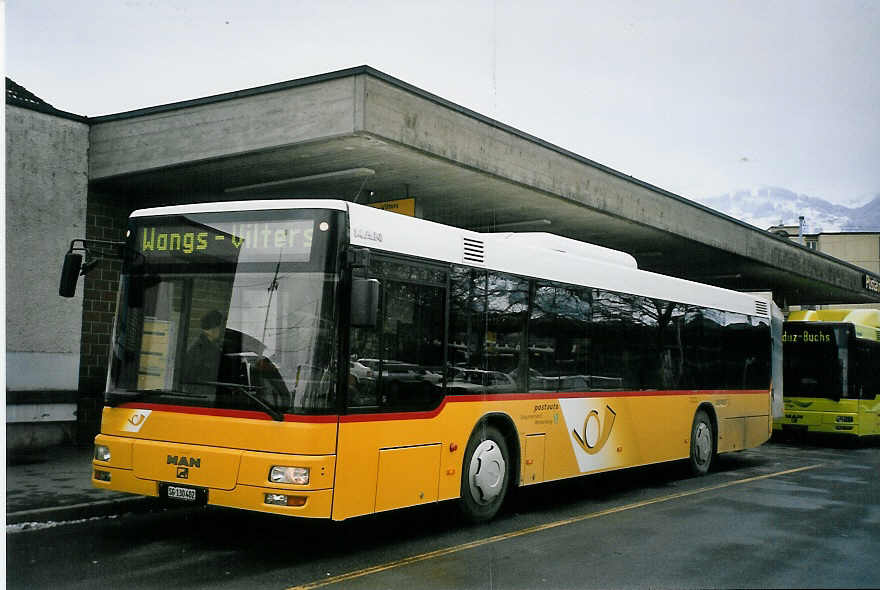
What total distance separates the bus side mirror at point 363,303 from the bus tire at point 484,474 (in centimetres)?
215

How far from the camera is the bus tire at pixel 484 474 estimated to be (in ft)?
28.8

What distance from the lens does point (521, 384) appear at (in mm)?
9633

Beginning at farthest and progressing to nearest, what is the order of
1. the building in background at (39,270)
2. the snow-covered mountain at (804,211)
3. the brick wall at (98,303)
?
1. the brick wall at (98,303)
2. the building in background at (39,270)
3. the snow-covered mountain at (804,211)

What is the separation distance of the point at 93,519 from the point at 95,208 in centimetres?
700

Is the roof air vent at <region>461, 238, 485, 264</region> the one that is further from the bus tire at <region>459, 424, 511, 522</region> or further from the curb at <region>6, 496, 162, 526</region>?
the curb at <region>6, 496, 162, 526</region>

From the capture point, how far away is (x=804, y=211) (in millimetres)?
5742

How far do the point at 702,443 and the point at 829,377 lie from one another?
340 inches

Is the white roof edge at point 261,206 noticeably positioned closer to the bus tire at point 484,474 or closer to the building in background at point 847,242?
the bus tire at point 484,474

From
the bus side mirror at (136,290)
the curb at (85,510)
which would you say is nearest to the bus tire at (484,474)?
the curb at (85,510)

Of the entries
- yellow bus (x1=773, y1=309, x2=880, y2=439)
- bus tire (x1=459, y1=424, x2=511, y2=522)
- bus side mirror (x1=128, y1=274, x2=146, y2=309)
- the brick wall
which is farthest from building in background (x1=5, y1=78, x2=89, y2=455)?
yellow bus (x1=773, y1=309, x2=880, y2=439)

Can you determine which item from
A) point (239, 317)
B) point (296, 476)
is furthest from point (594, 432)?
point (239, 317)

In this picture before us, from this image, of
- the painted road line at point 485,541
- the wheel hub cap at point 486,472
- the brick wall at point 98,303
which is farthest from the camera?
the brick wall at point 98,303

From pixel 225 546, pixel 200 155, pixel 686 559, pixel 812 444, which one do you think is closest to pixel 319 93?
pixel 200 155

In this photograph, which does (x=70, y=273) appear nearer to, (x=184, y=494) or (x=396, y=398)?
(x=184, y=494)
